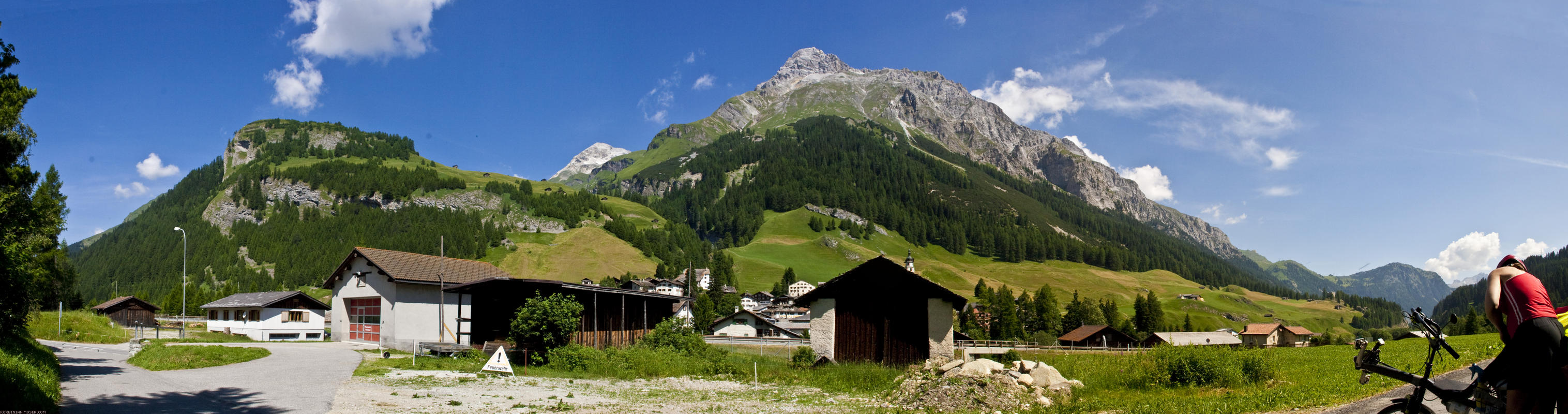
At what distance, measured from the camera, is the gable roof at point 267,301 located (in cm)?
4656

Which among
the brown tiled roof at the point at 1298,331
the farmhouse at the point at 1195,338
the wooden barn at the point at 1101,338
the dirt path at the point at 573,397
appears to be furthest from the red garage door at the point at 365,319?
the brown tiled roof at the point at 1298,331

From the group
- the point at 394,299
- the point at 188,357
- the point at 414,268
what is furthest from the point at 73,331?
the point at 188,357

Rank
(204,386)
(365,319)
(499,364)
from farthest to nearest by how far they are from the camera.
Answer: (365,319) → (499,364) → (204,386)

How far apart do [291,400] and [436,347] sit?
14.3 meters

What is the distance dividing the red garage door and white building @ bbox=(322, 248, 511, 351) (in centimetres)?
3

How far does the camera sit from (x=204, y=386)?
1736 centimetres

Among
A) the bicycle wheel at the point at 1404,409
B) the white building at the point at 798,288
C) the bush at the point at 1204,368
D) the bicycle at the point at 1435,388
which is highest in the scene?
the bicycle at the point at 1435,388

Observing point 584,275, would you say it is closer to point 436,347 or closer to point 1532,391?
point 436,347

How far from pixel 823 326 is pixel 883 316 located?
8.22 ft

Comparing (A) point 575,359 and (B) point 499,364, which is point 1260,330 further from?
(B) point 499,364

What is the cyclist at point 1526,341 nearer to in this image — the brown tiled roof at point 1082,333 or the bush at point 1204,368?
the bush at point 1204,368

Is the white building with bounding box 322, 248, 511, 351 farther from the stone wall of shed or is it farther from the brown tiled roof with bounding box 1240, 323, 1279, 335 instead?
the brown tiled roof with bounding box 1240, 323, 1279, 335

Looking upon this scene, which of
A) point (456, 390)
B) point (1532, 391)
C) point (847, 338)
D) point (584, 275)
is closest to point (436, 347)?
point (456, 390)

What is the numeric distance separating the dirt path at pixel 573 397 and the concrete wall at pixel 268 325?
3441 cm
